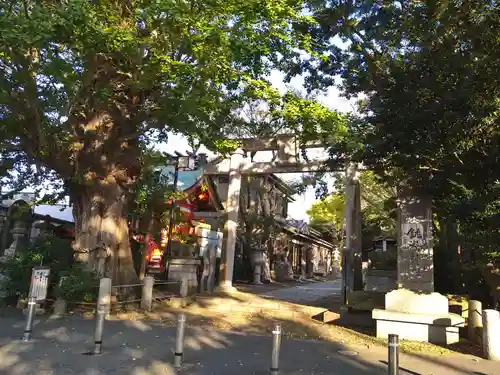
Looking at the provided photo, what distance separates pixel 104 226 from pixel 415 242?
837 centimetres

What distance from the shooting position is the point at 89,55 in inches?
350

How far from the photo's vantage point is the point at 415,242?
10.5 m

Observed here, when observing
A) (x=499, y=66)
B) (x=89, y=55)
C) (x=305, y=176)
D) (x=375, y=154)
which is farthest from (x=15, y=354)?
(x=305, y=176)

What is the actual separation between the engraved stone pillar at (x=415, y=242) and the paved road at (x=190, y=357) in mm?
2748

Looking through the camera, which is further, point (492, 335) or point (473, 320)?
point (473, 320)

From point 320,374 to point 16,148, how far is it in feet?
32.1

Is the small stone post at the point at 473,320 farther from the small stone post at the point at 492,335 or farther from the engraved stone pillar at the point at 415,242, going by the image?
the small stone post at the point at 492,335

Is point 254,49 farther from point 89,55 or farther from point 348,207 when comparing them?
point 348,207

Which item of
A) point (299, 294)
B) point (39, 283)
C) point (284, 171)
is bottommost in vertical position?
point (299, 294)

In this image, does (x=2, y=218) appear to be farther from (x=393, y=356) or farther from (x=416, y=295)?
(x=393, y=356)

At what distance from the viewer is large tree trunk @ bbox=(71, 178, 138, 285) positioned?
11.7 meters

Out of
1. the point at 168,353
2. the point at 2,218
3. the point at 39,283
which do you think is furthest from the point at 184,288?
the point at 2,218

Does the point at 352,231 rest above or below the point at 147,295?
above

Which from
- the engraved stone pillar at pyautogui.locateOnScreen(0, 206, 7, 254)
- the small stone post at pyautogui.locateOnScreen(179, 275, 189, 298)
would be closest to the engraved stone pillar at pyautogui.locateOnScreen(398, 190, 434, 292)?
the small stone post at pyautogui.locateOnScreen(179, 275, 189, 298)
